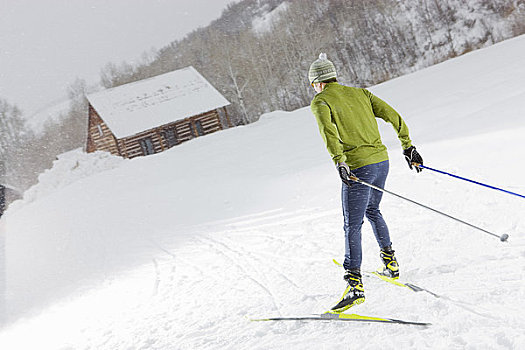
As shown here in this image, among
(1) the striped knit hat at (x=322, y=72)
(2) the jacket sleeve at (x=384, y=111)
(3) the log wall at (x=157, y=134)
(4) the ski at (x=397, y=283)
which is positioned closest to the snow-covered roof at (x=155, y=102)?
(3) the log wall at (x=157, y=134)

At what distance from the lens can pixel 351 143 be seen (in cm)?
370

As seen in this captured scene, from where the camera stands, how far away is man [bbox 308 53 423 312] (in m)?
3.58

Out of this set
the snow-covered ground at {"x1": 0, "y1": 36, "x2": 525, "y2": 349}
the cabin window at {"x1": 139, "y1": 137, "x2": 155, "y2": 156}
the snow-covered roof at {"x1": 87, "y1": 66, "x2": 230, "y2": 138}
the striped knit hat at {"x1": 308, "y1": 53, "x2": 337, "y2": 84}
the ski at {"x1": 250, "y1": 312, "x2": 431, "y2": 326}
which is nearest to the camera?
the ski at {"x1": 250, "y1": 312, "x2": 431, "y2": 326}

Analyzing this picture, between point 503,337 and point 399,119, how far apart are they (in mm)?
1960

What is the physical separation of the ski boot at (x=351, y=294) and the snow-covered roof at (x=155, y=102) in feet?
87.1

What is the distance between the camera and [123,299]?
6.07 m

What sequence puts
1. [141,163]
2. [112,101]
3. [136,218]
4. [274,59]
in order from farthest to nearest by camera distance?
[274,59] < [112,101] < [141,163] < [136,218]

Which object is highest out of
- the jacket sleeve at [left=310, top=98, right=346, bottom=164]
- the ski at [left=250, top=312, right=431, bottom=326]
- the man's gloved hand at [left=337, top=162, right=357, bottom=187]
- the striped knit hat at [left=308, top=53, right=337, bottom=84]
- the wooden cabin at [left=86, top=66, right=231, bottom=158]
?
the wooden cabin at [left=86, top=66, right=231, bottom=158]

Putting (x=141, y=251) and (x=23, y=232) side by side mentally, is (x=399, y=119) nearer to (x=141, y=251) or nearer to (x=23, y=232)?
(x=141, y=251)

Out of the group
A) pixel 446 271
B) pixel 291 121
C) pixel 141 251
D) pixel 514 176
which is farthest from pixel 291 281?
pixel 291 121

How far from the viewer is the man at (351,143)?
3582 mm

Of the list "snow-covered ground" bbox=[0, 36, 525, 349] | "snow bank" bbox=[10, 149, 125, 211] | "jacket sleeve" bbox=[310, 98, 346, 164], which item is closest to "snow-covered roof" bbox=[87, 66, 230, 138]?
"snow bank" bbox=[10, 149, 125, 211]

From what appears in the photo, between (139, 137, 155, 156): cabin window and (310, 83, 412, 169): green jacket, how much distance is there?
27405 mm

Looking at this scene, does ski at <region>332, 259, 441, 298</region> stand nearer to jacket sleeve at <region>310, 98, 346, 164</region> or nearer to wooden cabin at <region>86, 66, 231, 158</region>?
jacket sleeve at <region>310, 98, 346, 164</region>
